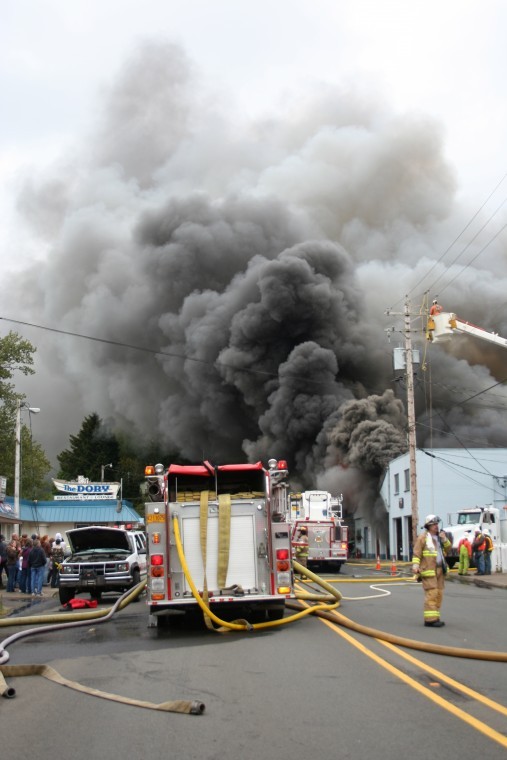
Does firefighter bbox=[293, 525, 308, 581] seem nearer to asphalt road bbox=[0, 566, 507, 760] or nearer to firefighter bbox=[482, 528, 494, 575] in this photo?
firefighter bbox=[482, 528, 494, 575]

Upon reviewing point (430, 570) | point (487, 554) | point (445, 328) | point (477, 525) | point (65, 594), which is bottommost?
point (65, 594)

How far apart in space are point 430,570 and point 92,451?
71577mm

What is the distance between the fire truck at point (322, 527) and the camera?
90.3 ft

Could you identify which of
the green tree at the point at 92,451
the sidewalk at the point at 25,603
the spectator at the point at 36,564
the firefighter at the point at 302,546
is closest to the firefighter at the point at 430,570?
the firefighter at the point at 302,546

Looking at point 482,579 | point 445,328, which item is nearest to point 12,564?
point 482,579

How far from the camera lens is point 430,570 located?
10555 millimetres

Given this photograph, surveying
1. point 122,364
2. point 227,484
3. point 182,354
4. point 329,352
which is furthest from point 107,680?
point 122,364

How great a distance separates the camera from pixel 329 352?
4609cm

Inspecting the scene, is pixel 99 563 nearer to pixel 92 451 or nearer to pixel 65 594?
pixel 65 594

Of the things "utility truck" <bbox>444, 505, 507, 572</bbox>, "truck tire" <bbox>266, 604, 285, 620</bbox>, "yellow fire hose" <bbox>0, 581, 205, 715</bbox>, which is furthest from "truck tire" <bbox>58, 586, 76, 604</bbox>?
"utility truck" <bbox>444, 505, 507, 572</bbox>

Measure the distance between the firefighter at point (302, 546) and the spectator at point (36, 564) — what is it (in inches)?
246

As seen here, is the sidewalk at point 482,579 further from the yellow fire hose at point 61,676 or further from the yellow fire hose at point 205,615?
the yellow fire hose at point 61,676

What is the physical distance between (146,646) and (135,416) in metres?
55.7

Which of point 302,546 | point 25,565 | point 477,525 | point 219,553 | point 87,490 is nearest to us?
point 219,553
